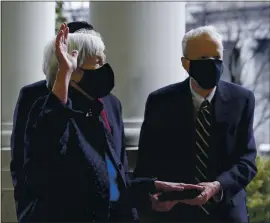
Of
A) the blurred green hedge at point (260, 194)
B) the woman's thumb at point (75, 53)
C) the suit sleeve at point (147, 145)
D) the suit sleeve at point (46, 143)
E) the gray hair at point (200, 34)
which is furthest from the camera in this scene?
the blurred green hedge at point (260, 194)

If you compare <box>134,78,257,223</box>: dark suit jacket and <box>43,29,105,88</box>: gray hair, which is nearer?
<box>43,29,105,88</box>: gray hair

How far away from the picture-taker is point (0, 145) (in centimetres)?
298

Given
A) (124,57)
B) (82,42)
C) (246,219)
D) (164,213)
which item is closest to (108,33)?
(124,57)

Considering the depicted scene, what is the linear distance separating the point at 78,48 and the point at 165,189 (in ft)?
2.48

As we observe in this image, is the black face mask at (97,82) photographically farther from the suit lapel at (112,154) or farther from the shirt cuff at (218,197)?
the shirt cuff at (218,197)

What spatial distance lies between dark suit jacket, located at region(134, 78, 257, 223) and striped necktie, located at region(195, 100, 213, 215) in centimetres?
2

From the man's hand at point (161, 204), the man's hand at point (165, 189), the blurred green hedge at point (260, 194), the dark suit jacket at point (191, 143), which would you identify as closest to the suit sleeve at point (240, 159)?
the dark suit jacket at point (191, 143)

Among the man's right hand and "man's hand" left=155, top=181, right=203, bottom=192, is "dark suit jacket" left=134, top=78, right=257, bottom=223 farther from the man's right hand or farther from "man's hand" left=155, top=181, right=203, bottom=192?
the man's right hand

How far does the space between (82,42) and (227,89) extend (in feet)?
2.30

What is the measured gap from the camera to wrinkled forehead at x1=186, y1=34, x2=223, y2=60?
8.45ft

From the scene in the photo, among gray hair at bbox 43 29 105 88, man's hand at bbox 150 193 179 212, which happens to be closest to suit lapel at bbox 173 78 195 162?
man's hand at bbox 150 193 179 212

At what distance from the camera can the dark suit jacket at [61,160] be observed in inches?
90.0

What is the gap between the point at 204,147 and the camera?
266cm

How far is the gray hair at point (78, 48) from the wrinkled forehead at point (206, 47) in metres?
0.43
